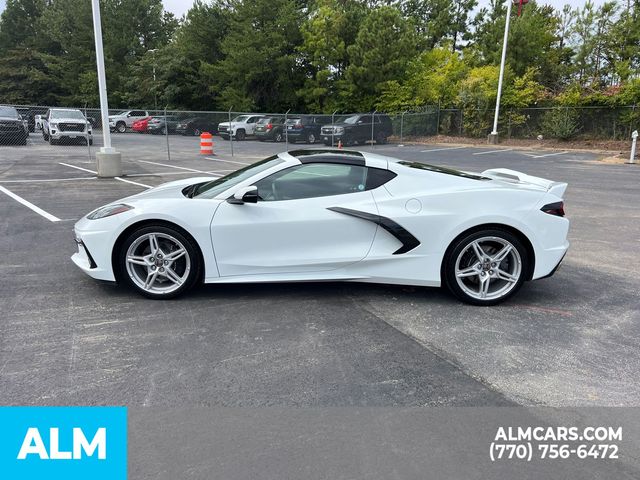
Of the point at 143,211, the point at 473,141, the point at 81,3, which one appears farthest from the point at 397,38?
the point at 143,211

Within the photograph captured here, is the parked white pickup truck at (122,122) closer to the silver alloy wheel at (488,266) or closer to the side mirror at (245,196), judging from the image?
the side mirror at (245,196)

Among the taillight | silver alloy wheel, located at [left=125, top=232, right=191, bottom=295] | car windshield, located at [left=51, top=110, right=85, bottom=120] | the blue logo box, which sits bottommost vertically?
the blue logo box

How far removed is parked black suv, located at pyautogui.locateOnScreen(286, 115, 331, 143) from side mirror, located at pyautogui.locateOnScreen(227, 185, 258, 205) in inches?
924

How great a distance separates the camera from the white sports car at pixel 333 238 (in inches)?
178

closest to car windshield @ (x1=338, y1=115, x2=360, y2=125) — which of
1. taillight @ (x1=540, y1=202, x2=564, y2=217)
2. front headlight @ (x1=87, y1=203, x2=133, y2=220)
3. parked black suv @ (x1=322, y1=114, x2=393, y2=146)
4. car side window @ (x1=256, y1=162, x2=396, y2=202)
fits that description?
parked black suv @ (x1=322, y1=114, x2=393, y2=146)

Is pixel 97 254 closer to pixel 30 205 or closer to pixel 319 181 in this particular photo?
pixel 319 181

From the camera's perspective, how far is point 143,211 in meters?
4.52

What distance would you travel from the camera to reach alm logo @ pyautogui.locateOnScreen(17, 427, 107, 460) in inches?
98.3

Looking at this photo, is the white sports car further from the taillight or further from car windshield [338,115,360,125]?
car windshield [338,115,360,125]

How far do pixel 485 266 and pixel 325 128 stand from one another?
2347 centimetres

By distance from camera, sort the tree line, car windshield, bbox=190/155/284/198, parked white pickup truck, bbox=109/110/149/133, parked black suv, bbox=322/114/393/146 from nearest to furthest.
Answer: car windshield, bbox=190/155/284/198 < parked black suv, bbox=322/114/393/146 < the tree line < parked white pickup truck, bbox=109/110/149/133

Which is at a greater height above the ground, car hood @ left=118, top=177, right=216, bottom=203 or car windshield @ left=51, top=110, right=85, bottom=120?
car windshield @ left=51, top=110, right=85, bottom=120

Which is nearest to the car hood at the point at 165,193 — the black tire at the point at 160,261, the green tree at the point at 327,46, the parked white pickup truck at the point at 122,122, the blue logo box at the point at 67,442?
the black tire at the point at 160,261

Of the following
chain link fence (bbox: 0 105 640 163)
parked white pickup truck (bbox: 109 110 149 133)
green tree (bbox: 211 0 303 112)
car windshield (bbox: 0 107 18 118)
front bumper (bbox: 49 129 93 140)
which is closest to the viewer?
car windshield (bbox: 0 107 18 118)
